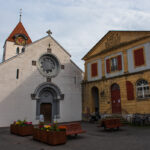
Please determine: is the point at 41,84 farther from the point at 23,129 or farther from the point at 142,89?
the point at 142,89

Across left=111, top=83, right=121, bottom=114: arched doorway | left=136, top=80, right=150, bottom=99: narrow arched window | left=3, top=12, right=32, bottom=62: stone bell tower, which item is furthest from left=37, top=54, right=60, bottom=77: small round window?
left=3, top=12, right=32, bottom=62: stone bell tower

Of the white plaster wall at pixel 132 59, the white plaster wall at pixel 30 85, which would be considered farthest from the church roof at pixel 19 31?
the white plaster wall at pixel 132 59

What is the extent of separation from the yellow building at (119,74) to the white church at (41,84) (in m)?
2.06

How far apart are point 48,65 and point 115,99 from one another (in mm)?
9240

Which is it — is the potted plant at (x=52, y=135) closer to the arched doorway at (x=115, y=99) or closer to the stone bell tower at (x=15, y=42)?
the arched doorway at (x=115, y=99)

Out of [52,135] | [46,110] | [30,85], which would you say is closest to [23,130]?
[52,135]

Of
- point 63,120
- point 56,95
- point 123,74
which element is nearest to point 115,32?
point 123,74

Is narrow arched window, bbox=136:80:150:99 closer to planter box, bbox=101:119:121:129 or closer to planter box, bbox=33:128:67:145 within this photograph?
planter box, bbox=101:119:121:129

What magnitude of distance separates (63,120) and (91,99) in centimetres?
452

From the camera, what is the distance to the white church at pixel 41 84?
17031mm

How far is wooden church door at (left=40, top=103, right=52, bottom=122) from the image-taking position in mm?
19531

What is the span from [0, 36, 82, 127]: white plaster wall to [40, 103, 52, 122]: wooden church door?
138 cm

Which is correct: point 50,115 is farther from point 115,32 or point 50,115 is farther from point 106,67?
point 115,32

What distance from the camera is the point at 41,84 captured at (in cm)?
1919
